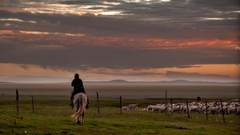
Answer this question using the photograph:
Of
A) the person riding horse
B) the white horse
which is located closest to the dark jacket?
the person riding horse

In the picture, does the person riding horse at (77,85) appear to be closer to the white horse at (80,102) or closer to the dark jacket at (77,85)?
the dark jacket at (77,85)

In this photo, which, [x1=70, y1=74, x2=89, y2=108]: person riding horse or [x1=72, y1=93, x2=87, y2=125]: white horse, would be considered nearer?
[x1=70, y1=74, x2=89, y2=108]: person riding horse

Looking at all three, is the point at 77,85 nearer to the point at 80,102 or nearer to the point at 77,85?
the point at 77,85

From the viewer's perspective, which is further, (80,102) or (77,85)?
(80,102)

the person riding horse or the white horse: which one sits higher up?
the person riding horse

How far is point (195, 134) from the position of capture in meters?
32.1

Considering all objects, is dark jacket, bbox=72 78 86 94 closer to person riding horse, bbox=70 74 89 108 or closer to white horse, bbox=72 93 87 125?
person riding horse, bbox=70 74 89 108

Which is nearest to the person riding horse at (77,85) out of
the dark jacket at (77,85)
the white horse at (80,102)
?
the dark jacket at (77,85)

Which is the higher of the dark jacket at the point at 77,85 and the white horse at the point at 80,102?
the dark jacket at the point at 77,85

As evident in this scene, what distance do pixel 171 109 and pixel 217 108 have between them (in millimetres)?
5670

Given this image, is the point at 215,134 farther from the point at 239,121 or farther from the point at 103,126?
the point at 239,121

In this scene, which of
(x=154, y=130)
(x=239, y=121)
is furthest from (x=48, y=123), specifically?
(x=239, y=121)

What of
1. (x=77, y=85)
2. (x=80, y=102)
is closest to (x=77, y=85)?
(x=77, y=85)

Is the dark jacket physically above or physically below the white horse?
above
